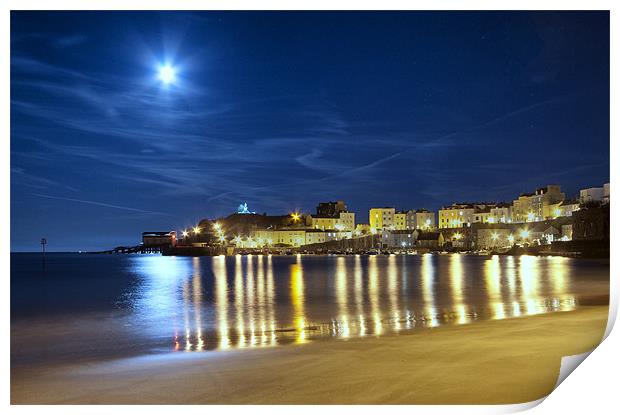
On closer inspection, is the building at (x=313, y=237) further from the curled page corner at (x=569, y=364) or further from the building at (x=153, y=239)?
the curled page corner at (x=569, y=364)

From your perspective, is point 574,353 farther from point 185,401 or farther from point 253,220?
point 253,220

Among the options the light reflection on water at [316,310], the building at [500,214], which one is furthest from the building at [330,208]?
the light reflection on water at [316,310]

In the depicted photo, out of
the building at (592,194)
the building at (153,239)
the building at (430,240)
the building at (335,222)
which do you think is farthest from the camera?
the building at (153,239)

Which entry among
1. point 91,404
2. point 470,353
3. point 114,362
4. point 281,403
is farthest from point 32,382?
point 470,353

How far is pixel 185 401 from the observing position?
3652 mm

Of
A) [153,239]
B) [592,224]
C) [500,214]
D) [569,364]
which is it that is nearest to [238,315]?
[569,364]

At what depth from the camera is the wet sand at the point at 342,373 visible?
11.9 feet

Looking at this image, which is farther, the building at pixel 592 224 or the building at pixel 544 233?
the building at pixel 544 233

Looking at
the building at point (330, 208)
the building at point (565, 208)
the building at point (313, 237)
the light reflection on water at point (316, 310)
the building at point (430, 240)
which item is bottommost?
the light reflection on water at point (316, 310)

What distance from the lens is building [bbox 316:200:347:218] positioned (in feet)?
233

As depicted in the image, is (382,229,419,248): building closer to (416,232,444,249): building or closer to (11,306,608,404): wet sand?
(416,232,444,249): building

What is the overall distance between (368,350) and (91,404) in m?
2.26

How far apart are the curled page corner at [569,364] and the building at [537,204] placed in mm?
54356

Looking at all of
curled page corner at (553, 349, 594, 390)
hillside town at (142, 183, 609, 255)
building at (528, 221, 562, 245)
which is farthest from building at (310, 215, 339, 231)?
curled page corner at (553, 349, 594, 390)
